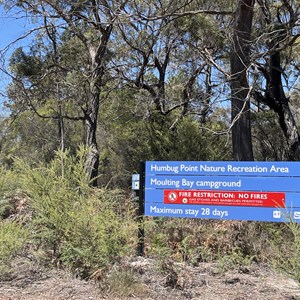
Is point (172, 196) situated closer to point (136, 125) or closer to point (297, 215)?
point (297, 215)

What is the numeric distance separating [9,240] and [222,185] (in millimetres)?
3216

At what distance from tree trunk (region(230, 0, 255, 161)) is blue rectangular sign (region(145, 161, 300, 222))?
3.98 meters

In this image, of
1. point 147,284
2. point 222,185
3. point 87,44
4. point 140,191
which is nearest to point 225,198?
point 222,185

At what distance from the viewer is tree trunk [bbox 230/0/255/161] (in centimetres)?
1127

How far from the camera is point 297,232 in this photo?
516 cm

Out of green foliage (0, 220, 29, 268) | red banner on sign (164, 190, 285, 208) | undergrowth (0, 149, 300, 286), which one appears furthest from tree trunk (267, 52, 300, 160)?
green foliage (0, 220, 29, 268)

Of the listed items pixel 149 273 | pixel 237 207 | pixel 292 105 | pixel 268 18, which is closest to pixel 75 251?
pixel 149 273

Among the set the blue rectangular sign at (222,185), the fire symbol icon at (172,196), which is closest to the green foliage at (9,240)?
the blue rectangular sign at (222,185)

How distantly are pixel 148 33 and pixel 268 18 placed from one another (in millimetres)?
4147

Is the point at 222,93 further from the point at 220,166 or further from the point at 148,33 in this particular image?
the point at 220,166

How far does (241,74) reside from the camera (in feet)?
37.7

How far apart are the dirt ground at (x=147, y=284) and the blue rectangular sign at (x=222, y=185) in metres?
0.92

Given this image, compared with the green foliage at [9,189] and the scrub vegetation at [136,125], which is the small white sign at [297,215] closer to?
the scrub vegetation at [136,125]

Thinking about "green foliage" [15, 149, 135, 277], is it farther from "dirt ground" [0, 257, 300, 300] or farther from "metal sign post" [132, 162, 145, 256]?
"metal sign post" [132, 162, 145, 256]
